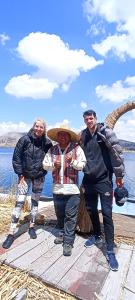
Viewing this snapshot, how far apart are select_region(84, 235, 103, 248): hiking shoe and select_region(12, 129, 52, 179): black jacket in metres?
1.34

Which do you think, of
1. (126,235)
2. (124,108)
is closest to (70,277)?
(126,235)

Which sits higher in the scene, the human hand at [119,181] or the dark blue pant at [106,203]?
the human hand at [119,181]

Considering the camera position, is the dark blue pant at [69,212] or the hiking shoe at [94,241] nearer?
the dark blue pant at [69,212]

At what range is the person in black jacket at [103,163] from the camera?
481 centimetres

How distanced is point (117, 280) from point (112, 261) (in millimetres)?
458

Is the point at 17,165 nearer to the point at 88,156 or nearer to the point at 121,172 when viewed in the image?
the point at 88,156

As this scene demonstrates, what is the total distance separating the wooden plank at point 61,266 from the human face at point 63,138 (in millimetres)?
1603

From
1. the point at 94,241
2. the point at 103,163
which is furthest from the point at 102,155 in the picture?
the point at 94,241


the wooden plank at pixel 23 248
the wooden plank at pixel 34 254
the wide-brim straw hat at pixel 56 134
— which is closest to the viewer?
the wooden plank at pixel 34 254

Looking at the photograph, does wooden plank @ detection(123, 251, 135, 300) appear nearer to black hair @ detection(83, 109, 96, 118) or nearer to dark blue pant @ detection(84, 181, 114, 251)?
dark blue pant @ detection(84, 181, 114, 251)

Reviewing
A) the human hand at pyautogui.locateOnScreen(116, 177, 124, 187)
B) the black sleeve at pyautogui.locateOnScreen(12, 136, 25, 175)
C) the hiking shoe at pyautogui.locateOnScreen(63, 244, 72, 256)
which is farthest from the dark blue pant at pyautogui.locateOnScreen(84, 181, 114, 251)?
the black sleeve at pyautogui.locateOnScreen(12, 136, 25, 175)

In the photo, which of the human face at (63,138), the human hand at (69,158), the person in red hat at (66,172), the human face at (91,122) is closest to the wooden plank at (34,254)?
the person in red hat at (66,172)

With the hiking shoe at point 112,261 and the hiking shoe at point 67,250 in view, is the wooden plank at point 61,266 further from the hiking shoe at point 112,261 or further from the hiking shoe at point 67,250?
the hiking shoe at point 112,261

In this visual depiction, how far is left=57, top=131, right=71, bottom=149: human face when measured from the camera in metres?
5.15
